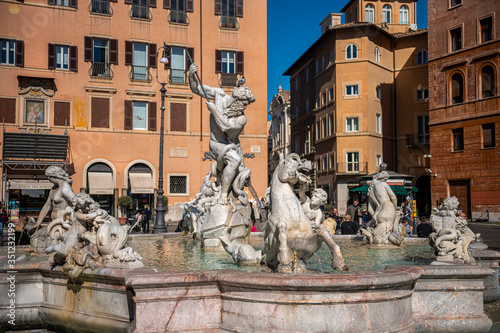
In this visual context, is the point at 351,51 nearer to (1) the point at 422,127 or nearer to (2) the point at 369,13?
(2) the point at 369,13

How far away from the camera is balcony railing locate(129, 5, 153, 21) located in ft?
109

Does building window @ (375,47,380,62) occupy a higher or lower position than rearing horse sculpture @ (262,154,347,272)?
higher

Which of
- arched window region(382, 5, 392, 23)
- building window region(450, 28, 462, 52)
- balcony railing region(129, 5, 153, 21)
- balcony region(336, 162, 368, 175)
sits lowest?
balcony region(336, 162, 368, 175)

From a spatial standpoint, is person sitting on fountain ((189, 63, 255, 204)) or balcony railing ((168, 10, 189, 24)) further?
balcony railing ((168, 10, 189, 24))

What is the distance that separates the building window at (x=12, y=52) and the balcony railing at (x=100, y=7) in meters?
4.72

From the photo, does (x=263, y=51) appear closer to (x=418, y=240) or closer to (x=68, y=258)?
(x=418, y=240)

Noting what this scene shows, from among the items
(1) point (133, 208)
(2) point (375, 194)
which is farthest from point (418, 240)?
(1) point (133, 208)

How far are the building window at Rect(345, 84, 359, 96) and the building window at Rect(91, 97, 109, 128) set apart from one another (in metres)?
19.9

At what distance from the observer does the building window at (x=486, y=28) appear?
102 ft

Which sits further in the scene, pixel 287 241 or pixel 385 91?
pixel 385 91

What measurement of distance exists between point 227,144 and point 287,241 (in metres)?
3.59

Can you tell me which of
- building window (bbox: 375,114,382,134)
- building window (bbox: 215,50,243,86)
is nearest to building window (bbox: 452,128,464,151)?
building window (bbox: 375,114,382,134)

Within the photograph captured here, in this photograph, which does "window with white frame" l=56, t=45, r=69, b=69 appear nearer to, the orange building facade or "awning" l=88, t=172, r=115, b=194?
the orange building facade

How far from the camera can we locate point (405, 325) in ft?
14.8
